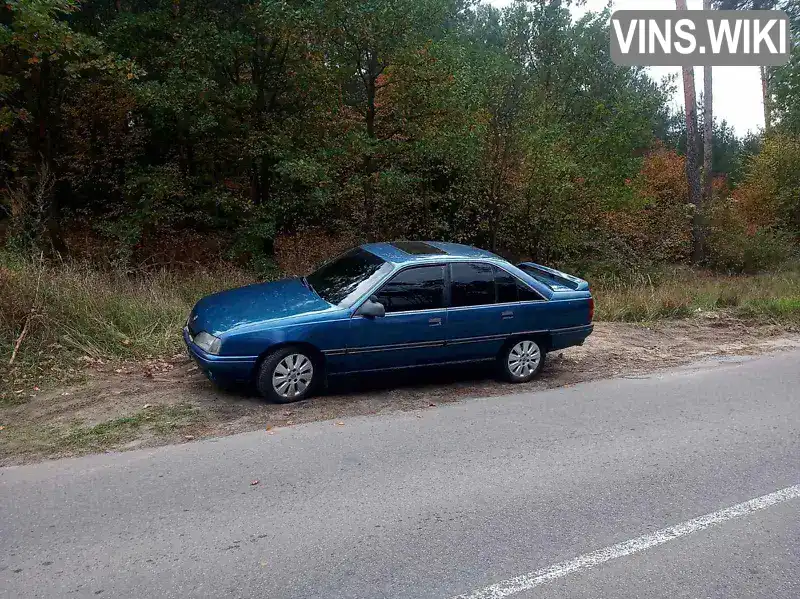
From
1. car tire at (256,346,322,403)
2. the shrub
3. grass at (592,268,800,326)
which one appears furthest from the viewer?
the shrub

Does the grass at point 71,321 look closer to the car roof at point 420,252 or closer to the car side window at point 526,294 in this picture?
the car roof at point 420,252

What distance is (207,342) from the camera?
666cm

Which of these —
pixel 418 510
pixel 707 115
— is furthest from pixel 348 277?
pixel 707 115

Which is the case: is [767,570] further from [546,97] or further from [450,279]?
[546,97]

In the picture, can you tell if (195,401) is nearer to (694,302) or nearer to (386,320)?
(386,320)

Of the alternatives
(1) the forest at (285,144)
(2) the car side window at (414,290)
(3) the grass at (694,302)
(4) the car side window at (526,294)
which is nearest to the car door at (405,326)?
(2) the car side window at (414,290)

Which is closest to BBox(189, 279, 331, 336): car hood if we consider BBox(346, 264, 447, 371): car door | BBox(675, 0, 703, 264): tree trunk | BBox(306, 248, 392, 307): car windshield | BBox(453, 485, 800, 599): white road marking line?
BBox(306, 248, 392, 307): car windshield

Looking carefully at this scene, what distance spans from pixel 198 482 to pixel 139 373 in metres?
3.08

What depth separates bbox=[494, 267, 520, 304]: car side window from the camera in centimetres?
780

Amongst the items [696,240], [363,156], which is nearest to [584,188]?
[363,156]

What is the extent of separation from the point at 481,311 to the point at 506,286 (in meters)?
0.49

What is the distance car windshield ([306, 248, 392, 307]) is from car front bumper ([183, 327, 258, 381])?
116 centimetres

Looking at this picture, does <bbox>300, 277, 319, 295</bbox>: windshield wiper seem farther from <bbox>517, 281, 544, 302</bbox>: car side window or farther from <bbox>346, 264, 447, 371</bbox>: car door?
<bbox>517, 281, 544, 302</bbox>: car side window

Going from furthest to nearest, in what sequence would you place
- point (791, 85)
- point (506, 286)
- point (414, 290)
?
point (791, 85) < point (506, 286) < point (414, 290)
